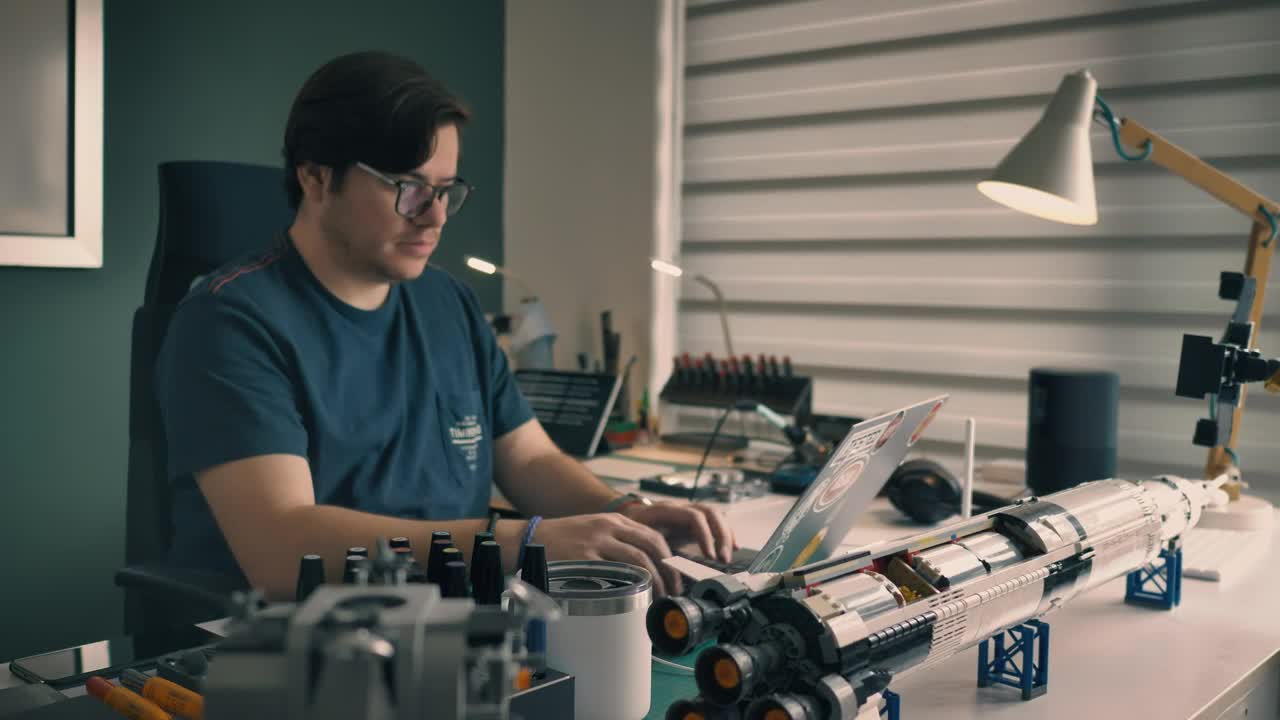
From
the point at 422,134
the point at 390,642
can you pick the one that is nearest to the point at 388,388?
the point at 422,134

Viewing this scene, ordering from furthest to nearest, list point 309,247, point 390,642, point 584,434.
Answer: point 584,434, point 309,247, point 390,642

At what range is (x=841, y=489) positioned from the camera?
1.01 metres

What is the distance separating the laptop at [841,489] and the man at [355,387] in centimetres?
14

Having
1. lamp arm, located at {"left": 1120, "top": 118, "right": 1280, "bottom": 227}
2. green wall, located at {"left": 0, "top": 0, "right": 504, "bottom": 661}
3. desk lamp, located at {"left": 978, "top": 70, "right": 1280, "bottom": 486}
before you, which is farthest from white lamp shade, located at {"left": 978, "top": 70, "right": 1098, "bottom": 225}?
green wall, located at {"left": 0, "top": 0, "right": 504, "bottom": 661}

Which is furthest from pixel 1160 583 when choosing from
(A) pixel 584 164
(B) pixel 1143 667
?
(A) pixel 584 164

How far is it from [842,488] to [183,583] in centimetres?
87

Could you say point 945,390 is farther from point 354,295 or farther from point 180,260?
point 180,260

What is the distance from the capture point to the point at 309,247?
1.51 metres

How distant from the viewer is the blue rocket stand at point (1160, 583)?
1.18 meters

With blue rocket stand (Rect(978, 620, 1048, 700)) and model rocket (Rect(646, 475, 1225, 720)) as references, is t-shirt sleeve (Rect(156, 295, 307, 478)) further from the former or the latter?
blue rocket stand (Rect(978, 620, 1048, 700))

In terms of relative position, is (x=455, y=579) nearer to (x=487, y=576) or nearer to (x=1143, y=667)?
(x=487, y=576)

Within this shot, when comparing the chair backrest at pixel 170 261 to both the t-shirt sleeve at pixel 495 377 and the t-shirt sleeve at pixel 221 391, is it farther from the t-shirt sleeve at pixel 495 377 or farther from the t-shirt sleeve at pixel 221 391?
the t-shirt sleeve at pixel 495 377

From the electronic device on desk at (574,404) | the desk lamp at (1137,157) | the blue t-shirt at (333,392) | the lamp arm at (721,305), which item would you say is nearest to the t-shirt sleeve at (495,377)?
the blue t-shirt at (333,392)

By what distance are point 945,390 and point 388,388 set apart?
4.65ft
